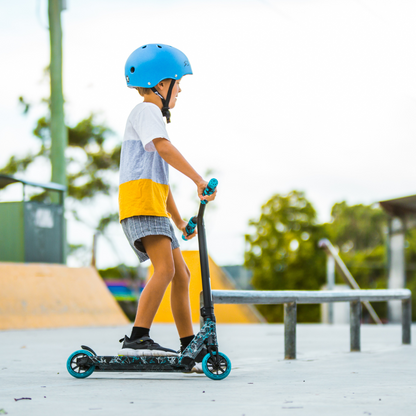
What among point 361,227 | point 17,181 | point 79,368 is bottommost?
point 79,368

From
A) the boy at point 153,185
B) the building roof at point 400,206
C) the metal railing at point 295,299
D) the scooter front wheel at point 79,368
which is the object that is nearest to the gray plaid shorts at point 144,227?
the boy at point 153,185

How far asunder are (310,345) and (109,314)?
5088 mm

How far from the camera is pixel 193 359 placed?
9.92 ft

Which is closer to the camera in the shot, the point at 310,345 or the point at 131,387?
the point at 131,387

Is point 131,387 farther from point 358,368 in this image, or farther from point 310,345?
point 310,345

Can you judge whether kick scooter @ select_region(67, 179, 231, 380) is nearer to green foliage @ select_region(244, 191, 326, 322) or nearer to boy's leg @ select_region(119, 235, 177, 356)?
boy's leg @ select_region(119, 235, 177, 356)

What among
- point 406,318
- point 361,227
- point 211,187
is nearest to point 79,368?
point 211,187

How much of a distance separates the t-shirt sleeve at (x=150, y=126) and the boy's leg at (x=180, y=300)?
1.89ft

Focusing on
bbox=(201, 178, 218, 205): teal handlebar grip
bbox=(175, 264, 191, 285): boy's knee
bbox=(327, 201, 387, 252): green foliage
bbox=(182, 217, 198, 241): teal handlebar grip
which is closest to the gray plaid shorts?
bbox=(182, 217, 198, 241): teal handlebar grip

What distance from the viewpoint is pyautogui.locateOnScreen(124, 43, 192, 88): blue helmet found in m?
3.35

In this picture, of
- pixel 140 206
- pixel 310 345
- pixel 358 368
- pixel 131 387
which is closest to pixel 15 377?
pixel 131 387

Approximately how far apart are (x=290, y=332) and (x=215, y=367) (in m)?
1.65

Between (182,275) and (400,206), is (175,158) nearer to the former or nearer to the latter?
(182,275)

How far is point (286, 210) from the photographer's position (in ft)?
160
